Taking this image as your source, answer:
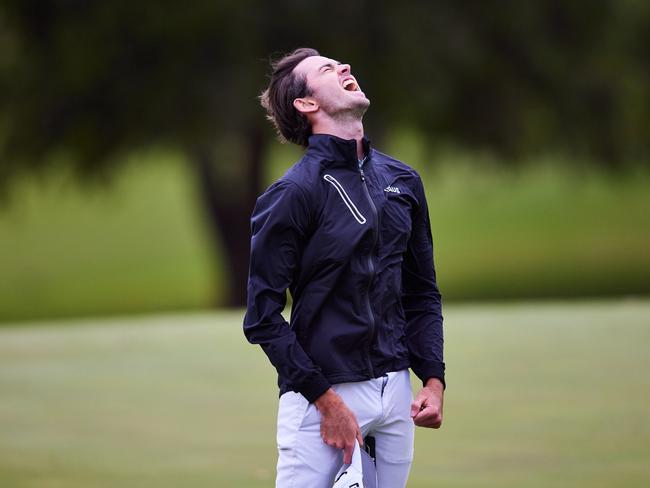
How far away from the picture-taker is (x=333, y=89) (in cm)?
324

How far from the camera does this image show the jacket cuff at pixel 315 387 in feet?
10.0

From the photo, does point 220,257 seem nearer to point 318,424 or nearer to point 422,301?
point 422,301

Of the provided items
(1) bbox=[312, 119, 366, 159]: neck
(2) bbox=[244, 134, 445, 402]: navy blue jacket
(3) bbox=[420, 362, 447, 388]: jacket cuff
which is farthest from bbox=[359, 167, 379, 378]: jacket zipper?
(3) bbox=[420, 362, 447, 388]: jacket cuff

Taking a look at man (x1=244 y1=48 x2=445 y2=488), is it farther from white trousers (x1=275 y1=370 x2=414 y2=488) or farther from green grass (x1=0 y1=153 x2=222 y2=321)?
green grass (x1=0 y1=153 x2=222 y2=321)

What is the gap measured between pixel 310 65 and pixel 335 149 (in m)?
0.25

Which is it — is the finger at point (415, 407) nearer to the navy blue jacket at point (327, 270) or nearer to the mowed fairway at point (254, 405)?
the navy blue jacket at point (327, 270)

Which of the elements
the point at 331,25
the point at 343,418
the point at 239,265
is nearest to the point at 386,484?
the point at 343,418

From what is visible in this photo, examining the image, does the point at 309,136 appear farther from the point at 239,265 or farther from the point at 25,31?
the point at 239,265

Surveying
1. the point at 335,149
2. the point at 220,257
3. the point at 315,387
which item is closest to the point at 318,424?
the point at 315,387

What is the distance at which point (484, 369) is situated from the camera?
8305 millimetres

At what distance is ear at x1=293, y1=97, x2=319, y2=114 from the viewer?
326cm

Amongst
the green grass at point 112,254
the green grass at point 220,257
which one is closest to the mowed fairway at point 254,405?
the green grass at point 220,257

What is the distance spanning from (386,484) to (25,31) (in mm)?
13902

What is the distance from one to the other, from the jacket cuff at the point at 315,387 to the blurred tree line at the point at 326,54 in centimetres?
1139
